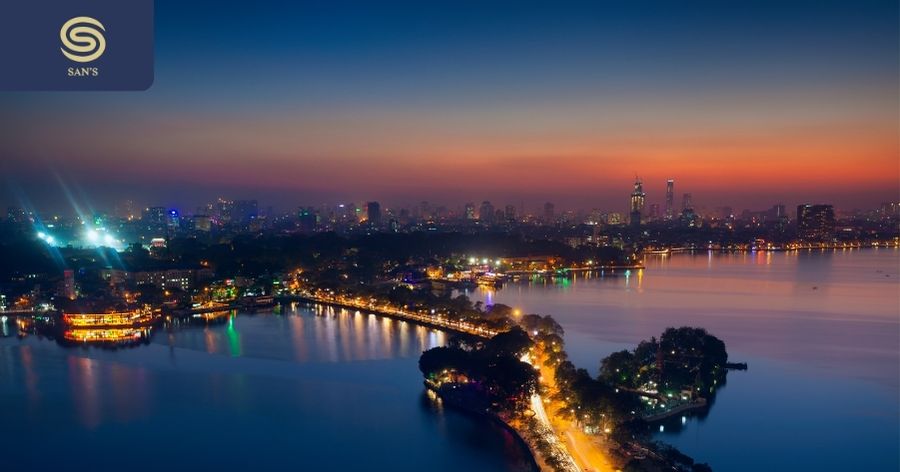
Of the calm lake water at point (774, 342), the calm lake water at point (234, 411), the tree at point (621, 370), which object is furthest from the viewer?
the tree at point (621, 370)

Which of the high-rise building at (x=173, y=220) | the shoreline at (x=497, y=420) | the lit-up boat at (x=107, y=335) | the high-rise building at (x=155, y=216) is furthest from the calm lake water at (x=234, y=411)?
the high-rise building at (x=155, y=216)

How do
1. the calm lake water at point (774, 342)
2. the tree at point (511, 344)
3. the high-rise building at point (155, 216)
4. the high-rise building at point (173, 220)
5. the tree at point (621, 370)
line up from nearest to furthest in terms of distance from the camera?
the calm lake water at point (774, 342) → the tree at point (621, 370) → the tree at point (511, 344) → the high-rise building at point (173, 220) → the high-rise building at point (155, 216)

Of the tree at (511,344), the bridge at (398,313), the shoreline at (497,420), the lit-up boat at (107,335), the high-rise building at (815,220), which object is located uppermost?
the high-rise building at (815,220)

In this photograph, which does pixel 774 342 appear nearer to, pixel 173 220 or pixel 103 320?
pixel 103 320

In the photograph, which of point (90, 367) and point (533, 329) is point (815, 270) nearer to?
point (533, 329)

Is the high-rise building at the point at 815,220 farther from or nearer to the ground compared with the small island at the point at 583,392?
farther from the ground

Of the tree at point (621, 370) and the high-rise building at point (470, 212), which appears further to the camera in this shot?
the high-rise building at point (470, 212)

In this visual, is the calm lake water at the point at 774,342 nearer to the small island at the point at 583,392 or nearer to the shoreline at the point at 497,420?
the small island at the point at 583,392
